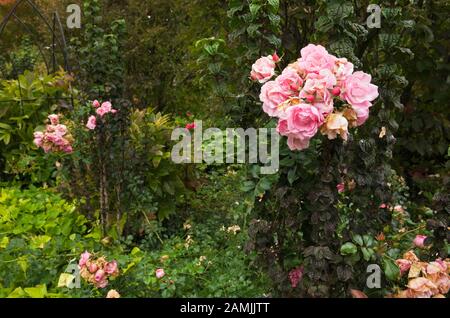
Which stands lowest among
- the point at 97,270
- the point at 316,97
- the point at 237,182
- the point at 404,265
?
the point at 97,270

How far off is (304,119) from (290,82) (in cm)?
15

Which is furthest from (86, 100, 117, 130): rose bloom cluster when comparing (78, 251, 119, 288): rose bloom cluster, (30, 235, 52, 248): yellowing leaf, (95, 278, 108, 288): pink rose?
(95, 278, 108, 288): pink rose

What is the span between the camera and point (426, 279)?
182 centimetres

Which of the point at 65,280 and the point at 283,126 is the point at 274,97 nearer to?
the point at 283,126

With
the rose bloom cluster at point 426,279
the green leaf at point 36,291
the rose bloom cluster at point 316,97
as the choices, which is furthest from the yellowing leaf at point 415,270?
the green leaf at point 36,291

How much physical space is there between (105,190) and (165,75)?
4.15 m

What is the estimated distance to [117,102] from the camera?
3307 mm

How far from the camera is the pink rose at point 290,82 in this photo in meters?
1.71

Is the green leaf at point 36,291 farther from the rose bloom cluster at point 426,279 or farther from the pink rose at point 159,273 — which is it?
the rose bloom cluster at point 426,279

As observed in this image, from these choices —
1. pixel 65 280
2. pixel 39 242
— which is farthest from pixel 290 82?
pixel 39 242

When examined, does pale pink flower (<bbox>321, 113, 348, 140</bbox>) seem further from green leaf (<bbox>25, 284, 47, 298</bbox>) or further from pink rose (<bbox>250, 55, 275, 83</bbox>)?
green leaf (<bbox>25, 284, 47, 298</bbox>)

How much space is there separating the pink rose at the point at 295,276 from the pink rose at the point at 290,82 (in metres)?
0.76

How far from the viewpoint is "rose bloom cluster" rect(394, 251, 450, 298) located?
1803 millimetres

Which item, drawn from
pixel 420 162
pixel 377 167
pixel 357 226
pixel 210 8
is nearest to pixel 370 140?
pixel 377 167
